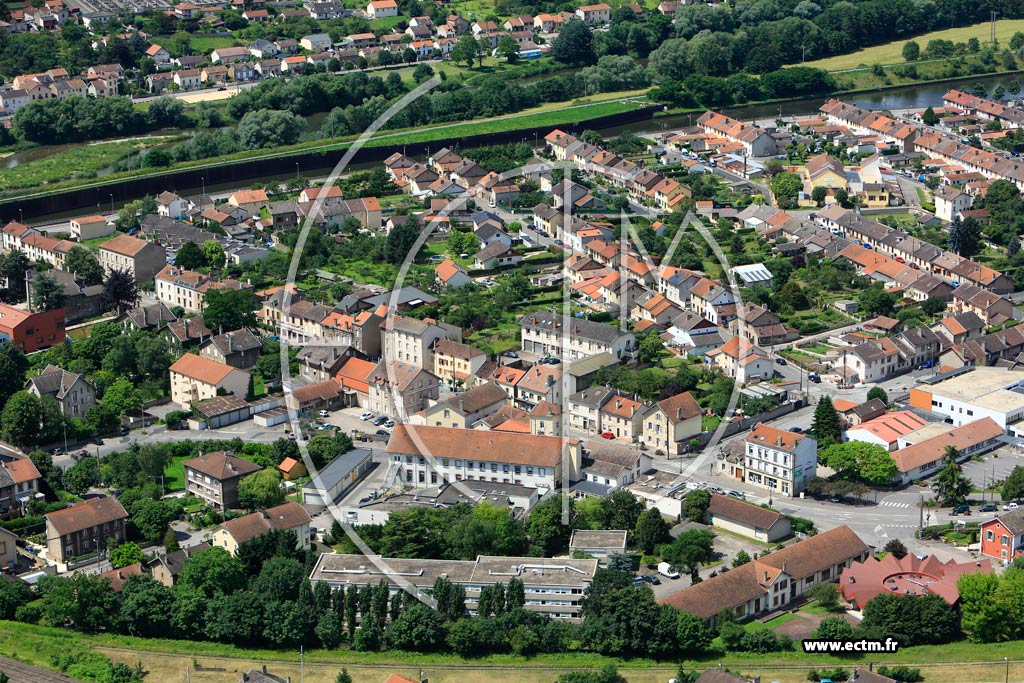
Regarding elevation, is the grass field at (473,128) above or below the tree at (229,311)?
below

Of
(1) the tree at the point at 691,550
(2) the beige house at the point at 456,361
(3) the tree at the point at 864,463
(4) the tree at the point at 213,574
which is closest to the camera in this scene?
(4) the tree at the point at 213,574

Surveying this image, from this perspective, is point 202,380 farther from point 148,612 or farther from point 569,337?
point 148,612

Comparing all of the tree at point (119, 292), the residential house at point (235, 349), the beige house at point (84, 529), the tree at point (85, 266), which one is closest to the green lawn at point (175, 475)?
the beige house at point (84, 529)

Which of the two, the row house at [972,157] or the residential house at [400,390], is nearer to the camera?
the residential house at [400,390]

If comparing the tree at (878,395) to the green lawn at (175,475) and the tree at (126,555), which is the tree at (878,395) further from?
the tree at (126,555)

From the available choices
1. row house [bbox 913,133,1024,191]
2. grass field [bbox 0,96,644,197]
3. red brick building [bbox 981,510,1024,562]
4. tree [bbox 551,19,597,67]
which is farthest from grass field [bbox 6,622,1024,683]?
tree [bbox 551,19,597,67]

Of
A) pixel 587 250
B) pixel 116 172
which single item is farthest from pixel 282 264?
pixel 116 172

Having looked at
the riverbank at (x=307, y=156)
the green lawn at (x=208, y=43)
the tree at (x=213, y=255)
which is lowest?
the riverbank at (x=307, y=156)

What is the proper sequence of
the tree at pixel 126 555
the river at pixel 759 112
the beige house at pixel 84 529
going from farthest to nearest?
the river at pixel 759 112 < the beige house at pixel 84 529 < the tree at pixel 126 555
